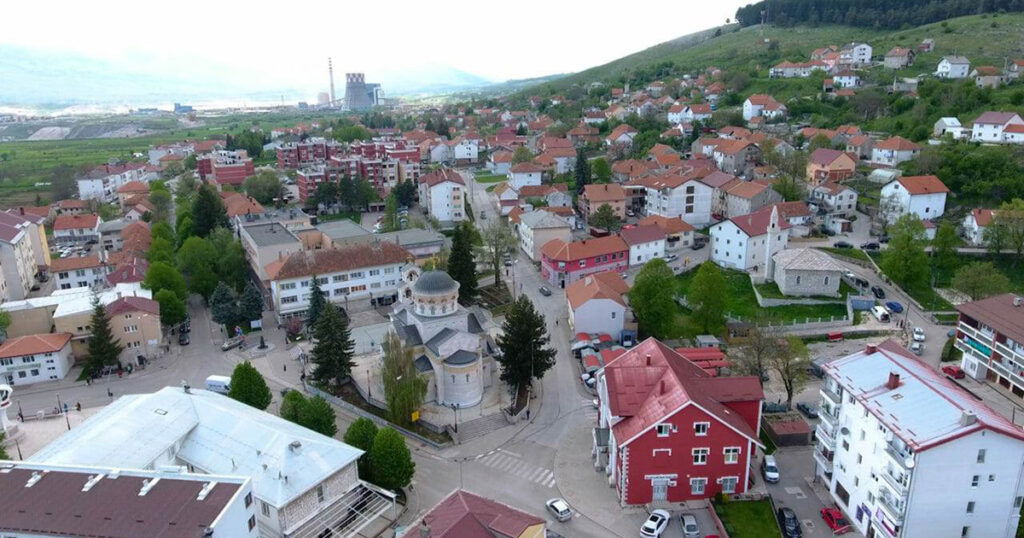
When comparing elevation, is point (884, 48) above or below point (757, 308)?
above

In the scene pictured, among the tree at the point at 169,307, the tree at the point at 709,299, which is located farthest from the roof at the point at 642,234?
the tree at the point at 169,307

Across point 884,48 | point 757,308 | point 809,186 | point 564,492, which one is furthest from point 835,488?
point 884,48

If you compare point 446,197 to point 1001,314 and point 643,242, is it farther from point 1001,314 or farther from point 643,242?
point 1001,314

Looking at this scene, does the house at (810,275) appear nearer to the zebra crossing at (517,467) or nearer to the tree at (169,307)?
the zebra crossing at (517,467)

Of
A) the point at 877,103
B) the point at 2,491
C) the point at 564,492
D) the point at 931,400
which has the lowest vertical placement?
the point at 564,492

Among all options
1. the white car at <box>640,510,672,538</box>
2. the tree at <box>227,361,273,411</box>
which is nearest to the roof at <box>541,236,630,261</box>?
the tree at <box>227,361,273,411</box>

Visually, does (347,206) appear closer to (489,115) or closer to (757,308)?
(757,308)
